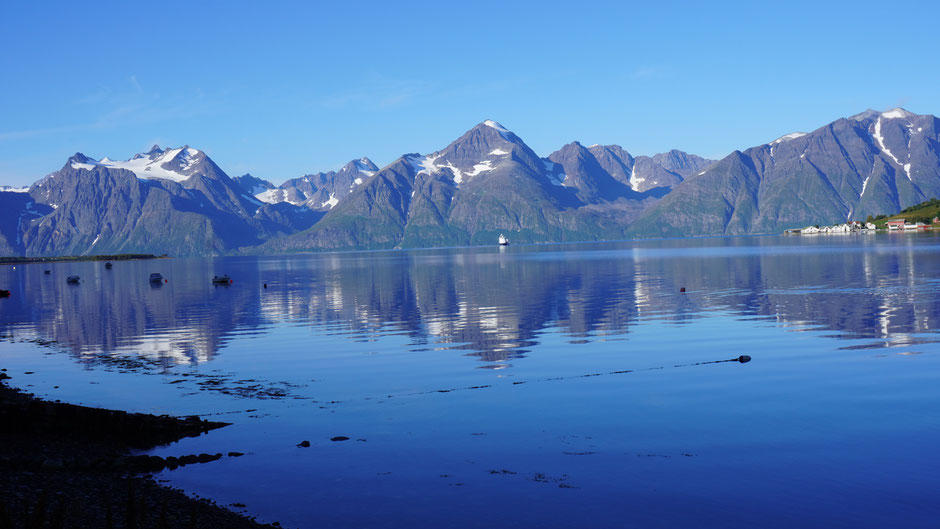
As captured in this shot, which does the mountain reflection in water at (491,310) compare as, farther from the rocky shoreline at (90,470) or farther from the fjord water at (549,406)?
the rocky shoreline at (90,470)

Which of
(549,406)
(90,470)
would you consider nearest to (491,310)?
(549,406)

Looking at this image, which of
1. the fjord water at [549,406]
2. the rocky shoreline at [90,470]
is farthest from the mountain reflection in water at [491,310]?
the rocky shoreline at [90,470]

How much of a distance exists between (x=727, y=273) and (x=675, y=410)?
117 m

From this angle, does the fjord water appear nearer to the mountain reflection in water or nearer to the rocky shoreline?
the mountain reflection in water

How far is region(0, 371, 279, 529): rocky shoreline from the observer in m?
21.4

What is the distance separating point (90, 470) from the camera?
91.5ft

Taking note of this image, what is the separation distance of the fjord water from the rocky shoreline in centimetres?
144

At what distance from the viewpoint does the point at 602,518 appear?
73.6 feet

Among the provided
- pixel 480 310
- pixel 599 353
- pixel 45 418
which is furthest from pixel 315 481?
pixel 480 310

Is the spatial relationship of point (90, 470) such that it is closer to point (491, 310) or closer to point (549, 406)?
point (549, 406)

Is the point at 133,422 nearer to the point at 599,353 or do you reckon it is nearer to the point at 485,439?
the point at 485,439

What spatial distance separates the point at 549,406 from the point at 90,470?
66.2 feet

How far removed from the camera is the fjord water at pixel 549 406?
940 inches

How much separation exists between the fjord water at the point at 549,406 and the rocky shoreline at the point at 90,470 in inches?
56.6
